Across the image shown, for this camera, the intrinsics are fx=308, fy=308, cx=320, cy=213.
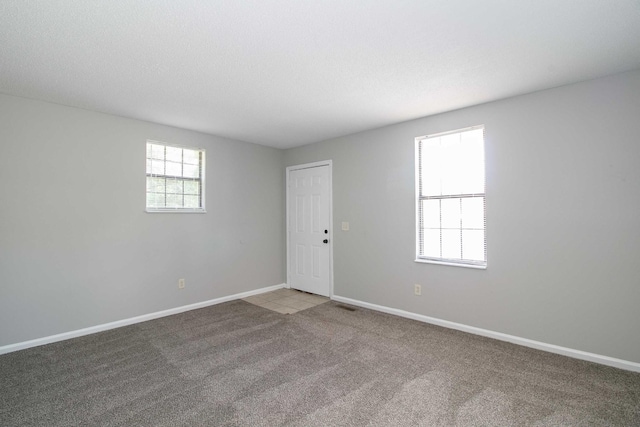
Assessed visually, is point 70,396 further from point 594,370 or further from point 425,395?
point 594,370

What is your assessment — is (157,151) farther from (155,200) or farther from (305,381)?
(305,381)

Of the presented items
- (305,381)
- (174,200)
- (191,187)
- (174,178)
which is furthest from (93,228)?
(305,381)

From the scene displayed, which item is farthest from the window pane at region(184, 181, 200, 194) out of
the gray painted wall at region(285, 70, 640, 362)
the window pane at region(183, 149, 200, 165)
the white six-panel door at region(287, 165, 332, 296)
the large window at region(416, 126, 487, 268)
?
the large window at region(416, 126, 487, 268)

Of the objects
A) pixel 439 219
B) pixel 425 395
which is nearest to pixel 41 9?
pixel 425 395

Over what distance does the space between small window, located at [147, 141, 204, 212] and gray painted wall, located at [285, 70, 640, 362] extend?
2.79 metres

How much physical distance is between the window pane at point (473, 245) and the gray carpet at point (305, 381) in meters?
0.85

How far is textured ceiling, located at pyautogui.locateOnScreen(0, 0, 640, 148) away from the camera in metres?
1.83

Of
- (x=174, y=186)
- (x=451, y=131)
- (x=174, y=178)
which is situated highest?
(x=451, y=131)

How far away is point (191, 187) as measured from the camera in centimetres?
442

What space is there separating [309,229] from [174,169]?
7.31 feet

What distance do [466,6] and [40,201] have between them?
13.5 ft

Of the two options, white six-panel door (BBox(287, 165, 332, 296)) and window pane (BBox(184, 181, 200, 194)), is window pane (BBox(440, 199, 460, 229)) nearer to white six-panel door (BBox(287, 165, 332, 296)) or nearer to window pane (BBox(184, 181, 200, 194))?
white six-panel door (BBox(287, 165, 332, 296))

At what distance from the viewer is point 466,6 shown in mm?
1800

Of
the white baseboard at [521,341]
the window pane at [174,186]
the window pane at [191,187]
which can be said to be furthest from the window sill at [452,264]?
the window pane at [174,186]
